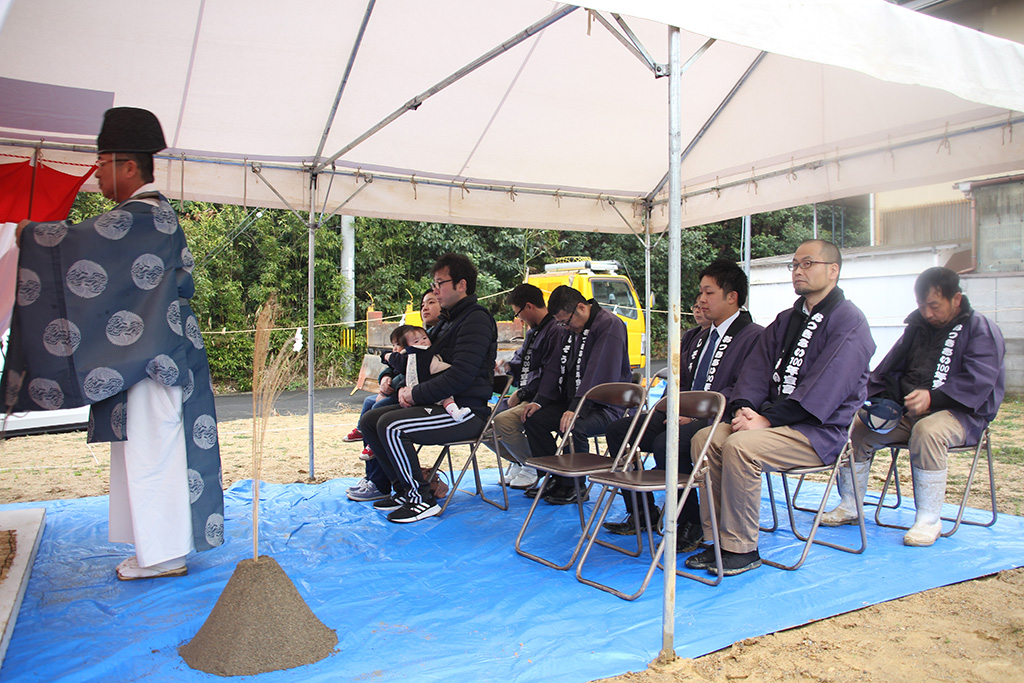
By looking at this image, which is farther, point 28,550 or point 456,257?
point 456,257

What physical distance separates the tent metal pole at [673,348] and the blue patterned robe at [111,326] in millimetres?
1918

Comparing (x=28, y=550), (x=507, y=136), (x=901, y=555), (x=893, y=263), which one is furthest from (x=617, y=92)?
(x=893, y=263)

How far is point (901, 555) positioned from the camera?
3324mm

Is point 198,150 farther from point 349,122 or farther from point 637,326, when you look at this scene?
point 637,326

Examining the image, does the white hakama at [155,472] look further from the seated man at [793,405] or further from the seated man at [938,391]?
the seated man at [938,391]

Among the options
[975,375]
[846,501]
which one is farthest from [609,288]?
[975,375]

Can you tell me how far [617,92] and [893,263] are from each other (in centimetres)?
889

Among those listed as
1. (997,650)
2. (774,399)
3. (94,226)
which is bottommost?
Answer: (997,650)

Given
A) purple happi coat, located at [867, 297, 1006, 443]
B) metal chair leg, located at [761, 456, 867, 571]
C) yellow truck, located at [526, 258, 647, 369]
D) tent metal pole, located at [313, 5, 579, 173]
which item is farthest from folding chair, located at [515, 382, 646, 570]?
yellow truck, located at [526, 258, 647, 369]

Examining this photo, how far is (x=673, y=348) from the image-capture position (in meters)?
2.24

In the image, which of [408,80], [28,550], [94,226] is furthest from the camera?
[408,80]

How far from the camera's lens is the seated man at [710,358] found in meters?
3.42

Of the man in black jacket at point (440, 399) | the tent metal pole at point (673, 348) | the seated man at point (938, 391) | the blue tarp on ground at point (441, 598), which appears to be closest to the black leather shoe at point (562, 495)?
the blue tarp on ground at point (441, 598)

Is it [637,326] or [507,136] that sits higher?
[507,136]
